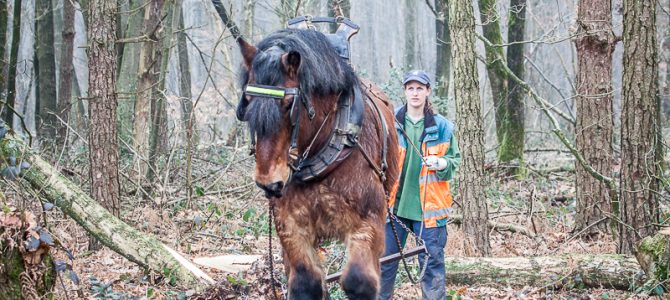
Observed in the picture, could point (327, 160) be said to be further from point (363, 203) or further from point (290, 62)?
point (290, 62)

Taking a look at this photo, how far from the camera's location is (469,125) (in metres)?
7.62

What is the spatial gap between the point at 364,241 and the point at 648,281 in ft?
8.27

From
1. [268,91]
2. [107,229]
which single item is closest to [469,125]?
[107,229]

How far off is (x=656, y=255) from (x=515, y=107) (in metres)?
8.64

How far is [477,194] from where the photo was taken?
7762mm

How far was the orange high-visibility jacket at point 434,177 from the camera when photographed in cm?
579

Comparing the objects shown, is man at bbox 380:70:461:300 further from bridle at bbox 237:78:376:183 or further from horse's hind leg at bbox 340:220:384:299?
bridle at bbox 237:78:376:183

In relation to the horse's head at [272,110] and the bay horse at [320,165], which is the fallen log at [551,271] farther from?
the horse's head at [272,110]

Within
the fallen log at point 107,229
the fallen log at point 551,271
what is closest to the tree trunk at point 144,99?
the fallen log at point 107,229

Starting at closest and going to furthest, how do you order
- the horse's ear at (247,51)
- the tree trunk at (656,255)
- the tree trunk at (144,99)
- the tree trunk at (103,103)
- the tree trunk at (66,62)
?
the horse's ear at (247,51) → the tree trunk at (656,255) → the tree trunk at (103,103) → the tree trunk at (144,99) → the tree trunk at (66,62)

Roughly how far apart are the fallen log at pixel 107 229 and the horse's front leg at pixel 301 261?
1792 mm

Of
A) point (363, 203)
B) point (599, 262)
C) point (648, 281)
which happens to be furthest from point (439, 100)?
point (363, 203)

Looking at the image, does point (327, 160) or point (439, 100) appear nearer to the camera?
point (327, 160)

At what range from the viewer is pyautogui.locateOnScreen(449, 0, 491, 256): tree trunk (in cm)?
759
